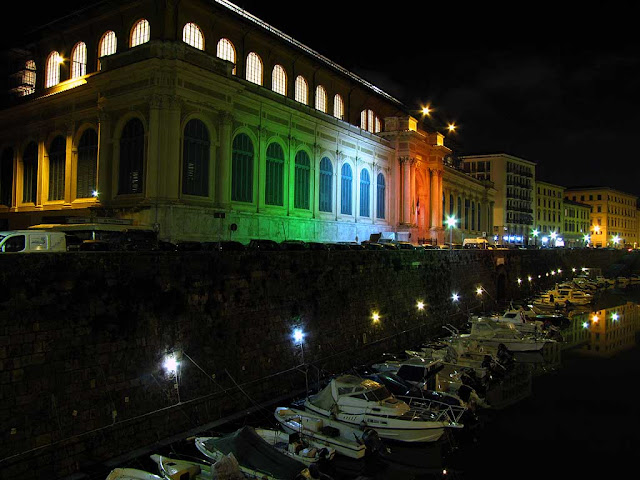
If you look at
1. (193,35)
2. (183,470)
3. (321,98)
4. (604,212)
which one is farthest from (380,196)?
(604,212)

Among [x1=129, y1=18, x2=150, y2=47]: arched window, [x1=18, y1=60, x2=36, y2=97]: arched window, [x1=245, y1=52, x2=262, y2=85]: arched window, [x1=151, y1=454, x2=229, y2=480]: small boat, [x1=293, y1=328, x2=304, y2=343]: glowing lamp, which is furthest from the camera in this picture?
[x1=18, y1=60, x2=36, y2=97]: arched window

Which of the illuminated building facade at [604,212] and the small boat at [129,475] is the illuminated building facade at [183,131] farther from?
the illuminated building facade at [604,212]

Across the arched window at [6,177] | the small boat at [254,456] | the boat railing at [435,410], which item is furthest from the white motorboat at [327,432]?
the arched window at [6,177]

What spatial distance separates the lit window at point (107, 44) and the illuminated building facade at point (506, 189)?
291 ft

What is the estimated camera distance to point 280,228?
4697 cm

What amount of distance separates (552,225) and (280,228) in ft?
367

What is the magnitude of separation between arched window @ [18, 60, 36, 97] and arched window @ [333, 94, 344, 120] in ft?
108

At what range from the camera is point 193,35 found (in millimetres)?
42781

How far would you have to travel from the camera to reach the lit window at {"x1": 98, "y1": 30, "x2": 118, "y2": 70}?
4406 centimetres

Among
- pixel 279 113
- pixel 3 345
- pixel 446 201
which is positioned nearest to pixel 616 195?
pixel 446 201

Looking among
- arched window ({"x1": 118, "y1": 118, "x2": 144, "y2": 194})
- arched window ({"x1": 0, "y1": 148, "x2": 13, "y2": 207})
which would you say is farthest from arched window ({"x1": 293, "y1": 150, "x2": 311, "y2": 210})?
arched window ({"x1": 0, "y1": 148, "x2": 13, "y2": 207})

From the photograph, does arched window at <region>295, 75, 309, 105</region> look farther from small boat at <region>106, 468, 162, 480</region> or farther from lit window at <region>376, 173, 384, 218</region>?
small boat at <region>106, 468, 162, 480</region>

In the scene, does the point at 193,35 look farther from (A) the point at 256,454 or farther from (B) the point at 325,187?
(A) the point at 256,454

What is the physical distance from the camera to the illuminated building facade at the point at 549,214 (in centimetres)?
13150
